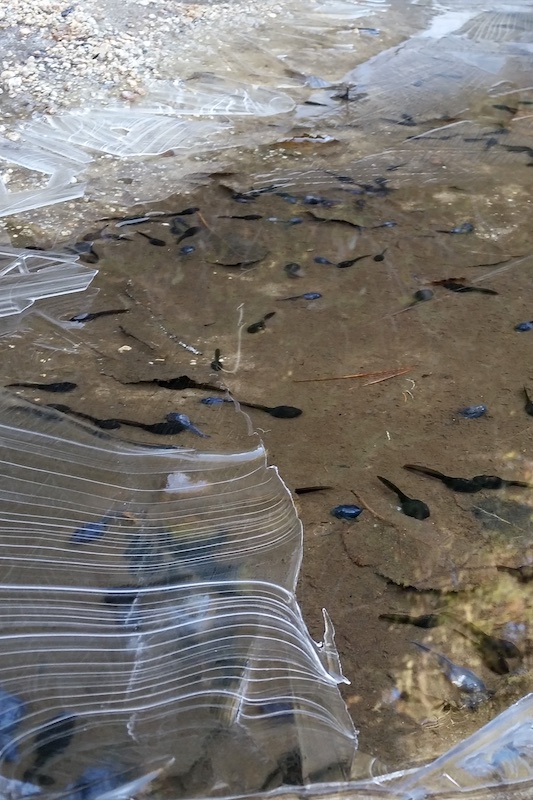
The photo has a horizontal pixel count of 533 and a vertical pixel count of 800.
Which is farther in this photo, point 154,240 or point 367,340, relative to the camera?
point 154,240

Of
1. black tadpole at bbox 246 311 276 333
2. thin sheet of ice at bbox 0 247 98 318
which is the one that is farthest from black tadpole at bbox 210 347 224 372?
thin sheet of ice at bbox 0 247 98 318

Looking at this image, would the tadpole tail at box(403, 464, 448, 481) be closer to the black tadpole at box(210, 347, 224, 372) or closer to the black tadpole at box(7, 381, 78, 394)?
the black tadpole at box(210, 347, 224, 372)

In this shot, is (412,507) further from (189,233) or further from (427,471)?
(189,233)

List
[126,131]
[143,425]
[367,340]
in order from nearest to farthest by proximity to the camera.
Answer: [143,425] → [367,340] → [126,131]

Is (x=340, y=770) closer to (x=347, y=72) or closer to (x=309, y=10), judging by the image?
(x=347, y=72)

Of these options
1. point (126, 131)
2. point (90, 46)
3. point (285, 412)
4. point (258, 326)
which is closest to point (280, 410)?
point (285, 412)

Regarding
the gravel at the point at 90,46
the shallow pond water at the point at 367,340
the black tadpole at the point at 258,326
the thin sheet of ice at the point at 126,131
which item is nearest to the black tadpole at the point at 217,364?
the shallow pond water at the point at 367,340

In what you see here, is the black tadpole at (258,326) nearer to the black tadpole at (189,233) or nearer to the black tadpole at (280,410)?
the black tadpole at (280,410)
